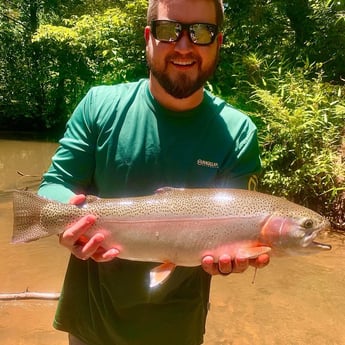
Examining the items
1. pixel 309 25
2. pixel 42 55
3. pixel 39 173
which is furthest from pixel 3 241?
pixel 42 55

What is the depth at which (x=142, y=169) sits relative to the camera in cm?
212

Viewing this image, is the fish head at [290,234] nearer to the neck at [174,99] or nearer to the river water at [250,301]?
the neck at [174,99]

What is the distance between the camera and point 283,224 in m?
2.00

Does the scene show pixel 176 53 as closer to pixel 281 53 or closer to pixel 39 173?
pixel 281 53

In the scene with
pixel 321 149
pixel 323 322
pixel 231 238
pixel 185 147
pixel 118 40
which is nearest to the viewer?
pixel 231 238

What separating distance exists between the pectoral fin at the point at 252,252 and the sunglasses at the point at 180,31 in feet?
2.87

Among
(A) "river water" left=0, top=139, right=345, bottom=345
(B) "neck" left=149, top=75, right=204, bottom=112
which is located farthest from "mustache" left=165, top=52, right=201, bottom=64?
(A) "river water" left=0, top=139, right=345, bottom=345

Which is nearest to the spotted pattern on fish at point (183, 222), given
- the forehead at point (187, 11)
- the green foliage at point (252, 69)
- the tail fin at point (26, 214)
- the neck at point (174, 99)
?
the tail fin at point (26, 214)

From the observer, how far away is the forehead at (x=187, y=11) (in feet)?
6.98

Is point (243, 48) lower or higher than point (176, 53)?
lower

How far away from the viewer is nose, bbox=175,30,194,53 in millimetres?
2092

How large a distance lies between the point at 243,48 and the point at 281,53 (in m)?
1.18

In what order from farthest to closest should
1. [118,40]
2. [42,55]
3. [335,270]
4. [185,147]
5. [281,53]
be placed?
[42,55] → [118,40] → [281,53] → [335,270] → [185,147]

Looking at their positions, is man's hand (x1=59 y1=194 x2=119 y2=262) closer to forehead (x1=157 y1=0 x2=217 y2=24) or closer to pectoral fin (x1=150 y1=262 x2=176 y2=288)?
pectoral fin (x1=150 y1=262 x2=176 y2=288)
